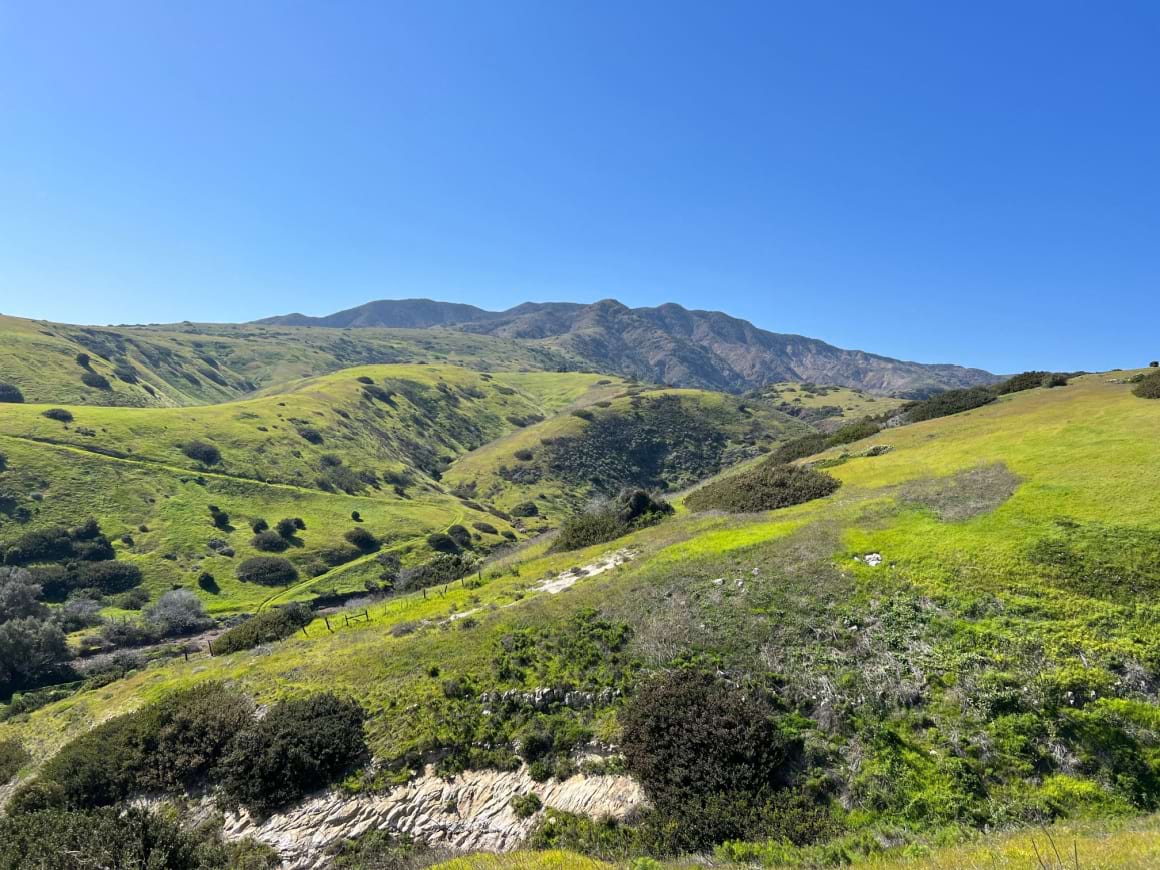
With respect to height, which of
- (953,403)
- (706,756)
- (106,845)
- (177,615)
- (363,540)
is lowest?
(177,615)

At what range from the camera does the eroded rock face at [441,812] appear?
563 inches

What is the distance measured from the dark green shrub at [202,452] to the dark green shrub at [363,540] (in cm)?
2860

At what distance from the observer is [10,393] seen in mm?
94312

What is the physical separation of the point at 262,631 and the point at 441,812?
22876mm

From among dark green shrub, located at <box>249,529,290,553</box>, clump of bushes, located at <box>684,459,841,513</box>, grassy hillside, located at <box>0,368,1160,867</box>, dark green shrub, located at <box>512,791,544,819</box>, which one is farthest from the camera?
dark green shrub, located at <box>249,529,290,553</box>

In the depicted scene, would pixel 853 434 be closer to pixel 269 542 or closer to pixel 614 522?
pixel 614 522

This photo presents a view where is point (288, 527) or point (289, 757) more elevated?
point (289, 757)

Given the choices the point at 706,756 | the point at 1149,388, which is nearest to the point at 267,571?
the point at 706,756

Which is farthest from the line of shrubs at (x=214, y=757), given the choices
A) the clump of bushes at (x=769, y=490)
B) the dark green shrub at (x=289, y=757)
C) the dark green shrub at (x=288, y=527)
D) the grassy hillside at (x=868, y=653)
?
the dark green shrub at (x=288, y=527)

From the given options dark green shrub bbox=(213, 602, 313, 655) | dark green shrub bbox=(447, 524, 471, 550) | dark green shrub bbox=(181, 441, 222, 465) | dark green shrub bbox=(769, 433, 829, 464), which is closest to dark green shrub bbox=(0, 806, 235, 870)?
dark green shrub bbox=(213, 602, 313, 655)

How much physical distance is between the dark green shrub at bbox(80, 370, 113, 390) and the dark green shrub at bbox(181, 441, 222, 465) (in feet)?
165

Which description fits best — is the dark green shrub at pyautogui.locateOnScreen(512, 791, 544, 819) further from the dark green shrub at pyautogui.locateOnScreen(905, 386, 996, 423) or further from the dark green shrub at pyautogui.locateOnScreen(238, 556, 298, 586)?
the dark green shrub at pyautogui.locateOnScreen(238, 556, 298, 586)

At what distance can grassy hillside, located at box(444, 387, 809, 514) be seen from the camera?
11369 centimetres

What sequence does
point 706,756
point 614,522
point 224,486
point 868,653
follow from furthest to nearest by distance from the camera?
point 224,486 < point 614,522 < point 868,653 < point 706,756
